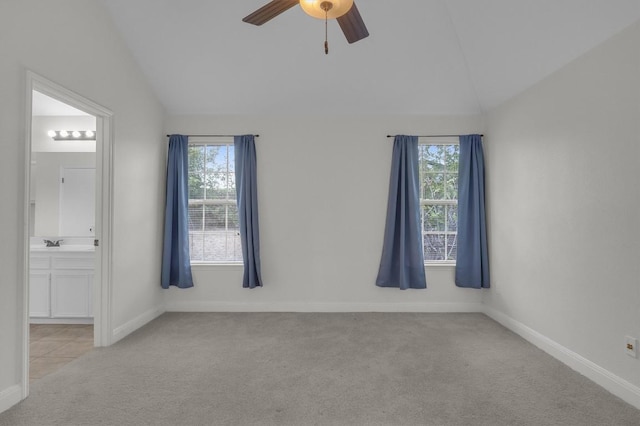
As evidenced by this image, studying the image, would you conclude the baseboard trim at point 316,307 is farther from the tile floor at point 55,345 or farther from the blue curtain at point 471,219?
the tile floor at point 55,345

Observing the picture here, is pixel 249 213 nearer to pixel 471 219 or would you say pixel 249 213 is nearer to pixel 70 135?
pixel 70 135

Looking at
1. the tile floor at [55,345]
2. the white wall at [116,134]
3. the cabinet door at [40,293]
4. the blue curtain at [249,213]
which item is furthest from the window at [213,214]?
the cabinet door at [40,293]

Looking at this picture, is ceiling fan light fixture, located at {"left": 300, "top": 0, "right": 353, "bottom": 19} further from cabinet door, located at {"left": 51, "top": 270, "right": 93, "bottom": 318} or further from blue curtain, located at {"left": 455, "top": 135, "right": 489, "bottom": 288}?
cabinet door, located at {"left": 51, "top": 270, "right": 93, "bottom": 318}

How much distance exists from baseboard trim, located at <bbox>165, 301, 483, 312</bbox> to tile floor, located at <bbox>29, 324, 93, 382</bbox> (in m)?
0.92

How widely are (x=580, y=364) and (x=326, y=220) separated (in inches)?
105

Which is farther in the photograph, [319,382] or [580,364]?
[580,364]

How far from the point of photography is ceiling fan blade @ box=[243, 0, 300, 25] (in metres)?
1.86

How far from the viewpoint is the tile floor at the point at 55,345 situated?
8.46 feet

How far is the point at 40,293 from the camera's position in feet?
11.4

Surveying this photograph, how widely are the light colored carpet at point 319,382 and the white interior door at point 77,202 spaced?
164 centimetres

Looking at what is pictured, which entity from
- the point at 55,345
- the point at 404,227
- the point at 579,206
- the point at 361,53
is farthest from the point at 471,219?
the point at 55,345

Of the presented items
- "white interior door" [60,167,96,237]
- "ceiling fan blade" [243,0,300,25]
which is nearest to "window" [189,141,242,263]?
"white interior door" [60,167,96,237]

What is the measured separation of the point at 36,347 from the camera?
2.93m

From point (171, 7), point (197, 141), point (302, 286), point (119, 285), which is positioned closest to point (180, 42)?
point (171, 7)
